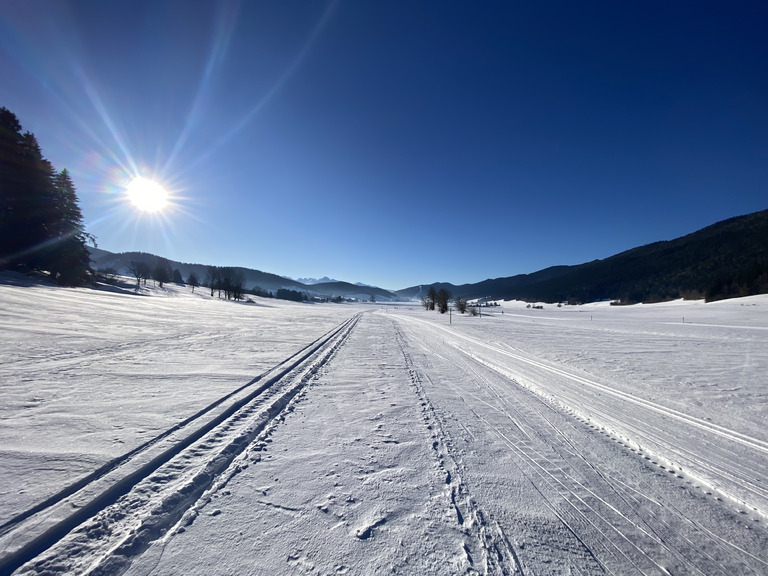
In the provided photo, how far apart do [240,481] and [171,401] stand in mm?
2651

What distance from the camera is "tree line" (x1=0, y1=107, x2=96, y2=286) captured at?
846 inches

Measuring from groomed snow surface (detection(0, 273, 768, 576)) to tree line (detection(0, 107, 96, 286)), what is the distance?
85.0 ft

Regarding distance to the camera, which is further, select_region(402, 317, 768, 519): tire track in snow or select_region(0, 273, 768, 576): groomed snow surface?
select_region(402, 317, 768, 519): tire track in snow

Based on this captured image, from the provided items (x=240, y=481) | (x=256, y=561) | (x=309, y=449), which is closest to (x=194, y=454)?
(x=240, y=481)

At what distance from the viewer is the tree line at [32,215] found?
21.5 meters

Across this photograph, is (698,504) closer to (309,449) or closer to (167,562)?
(309,449)

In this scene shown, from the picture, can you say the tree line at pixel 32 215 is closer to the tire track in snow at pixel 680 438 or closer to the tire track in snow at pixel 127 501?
the tire track in snow at pixel 127 501

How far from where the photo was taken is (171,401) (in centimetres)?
441

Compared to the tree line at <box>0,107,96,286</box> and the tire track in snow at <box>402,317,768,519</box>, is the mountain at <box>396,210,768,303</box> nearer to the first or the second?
the tire track in snow at <box>402,317,768,519</box>

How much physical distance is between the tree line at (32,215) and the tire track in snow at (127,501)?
31917 mm

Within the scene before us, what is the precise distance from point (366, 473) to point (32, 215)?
35.5 meters

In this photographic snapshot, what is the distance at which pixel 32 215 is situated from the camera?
22141 mm

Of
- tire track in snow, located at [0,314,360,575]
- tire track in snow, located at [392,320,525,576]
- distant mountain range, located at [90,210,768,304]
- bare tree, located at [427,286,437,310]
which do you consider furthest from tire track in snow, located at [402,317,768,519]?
distant mountain range, located at [90,210,768,304]

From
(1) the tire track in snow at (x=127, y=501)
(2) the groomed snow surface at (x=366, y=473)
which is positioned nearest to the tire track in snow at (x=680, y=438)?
(2) the groomed snow surface at (x=366, y=473)
